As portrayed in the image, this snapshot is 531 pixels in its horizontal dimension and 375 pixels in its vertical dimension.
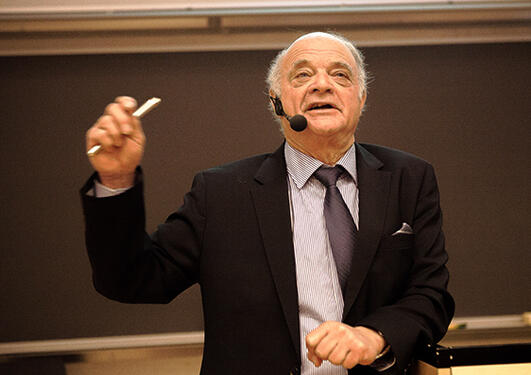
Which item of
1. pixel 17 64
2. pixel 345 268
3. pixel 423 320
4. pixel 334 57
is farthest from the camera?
pixel 17 64

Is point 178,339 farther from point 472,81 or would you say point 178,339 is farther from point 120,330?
point 472,81

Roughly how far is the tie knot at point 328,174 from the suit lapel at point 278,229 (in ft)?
0.27

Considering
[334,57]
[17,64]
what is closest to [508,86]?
[334,57]

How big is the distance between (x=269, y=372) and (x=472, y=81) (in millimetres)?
2067

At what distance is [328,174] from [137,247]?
0.47 metres

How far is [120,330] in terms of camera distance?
2.59m

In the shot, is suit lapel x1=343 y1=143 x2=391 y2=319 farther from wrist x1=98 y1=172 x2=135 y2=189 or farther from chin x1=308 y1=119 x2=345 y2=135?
wrist x1=98 y1=172 x2=135 y2=189

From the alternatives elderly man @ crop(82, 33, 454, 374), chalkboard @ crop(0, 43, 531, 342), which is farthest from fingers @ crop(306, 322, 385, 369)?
chalkboard @ crop(0, 43, 531, 342)

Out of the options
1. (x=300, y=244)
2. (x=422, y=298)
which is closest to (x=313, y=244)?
(x=300, y=244)

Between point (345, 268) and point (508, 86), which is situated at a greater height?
point (508, 86)

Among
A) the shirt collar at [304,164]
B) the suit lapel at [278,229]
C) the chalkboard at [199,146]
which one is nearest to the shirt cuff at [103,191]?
the suit lapel at [278,229]

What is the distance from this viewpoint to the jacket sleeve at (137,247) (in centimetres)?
101

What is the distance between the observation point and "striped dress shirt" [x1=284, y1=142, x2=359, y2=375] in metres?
1.15

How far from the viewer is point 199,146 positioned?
2674 mm
